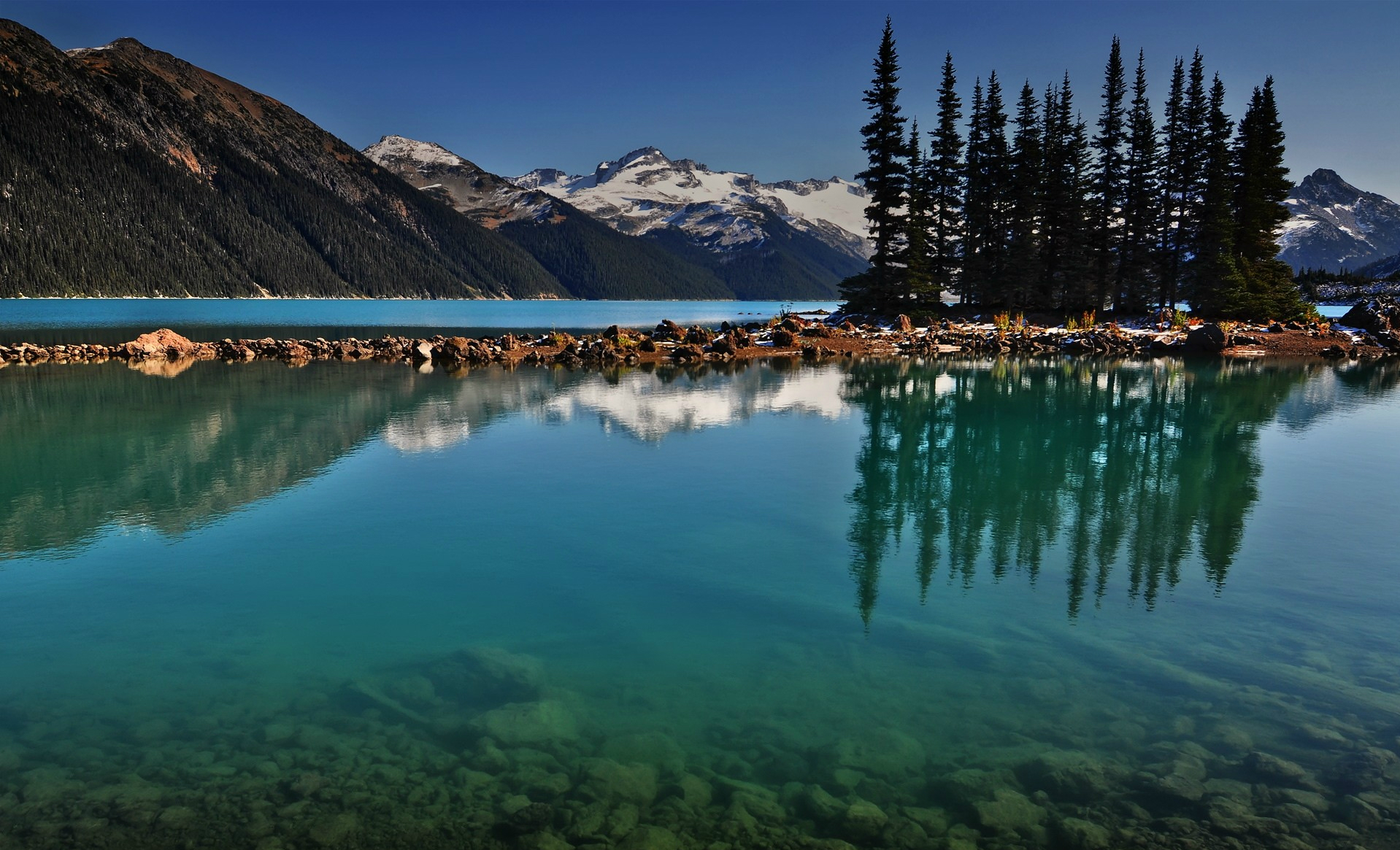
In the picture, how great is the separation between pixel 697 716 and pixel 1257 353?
54.9 metres

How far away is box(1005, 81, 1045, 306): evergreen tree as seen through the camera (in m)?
59.2

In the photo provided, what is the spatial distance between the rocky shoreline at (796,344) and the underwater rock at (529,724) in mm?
35916

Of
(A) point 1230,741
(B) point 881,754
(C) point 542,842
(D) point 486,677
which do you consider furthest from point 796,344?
(C) point 542,842

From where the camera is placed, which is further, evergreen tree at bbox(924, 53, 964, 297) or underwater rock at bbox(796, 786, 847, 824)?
evergreen tree at bbox(924, 53, 964, 297)

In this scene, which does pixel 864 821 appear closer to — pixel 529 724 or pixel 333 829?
pixel 529 724

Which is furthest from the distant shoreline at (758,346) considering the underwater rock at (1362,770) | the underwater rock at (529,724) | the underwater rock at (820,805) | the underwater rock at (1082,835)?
the underwater rock at (1082,835)

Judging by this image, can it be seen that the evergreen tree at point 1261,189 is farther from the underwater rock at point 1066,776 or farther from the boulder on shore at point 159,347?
the boulder on shore at point 159,347

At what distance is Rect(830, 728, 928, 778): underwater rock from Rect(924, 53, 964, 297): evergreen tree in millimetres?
58956

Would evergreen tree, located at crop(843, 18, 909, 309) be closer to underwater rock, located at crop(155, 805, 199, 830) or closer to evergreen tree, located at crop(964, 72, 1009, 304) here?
evergreen tree, located at crop(964, 72, 1009, 304)

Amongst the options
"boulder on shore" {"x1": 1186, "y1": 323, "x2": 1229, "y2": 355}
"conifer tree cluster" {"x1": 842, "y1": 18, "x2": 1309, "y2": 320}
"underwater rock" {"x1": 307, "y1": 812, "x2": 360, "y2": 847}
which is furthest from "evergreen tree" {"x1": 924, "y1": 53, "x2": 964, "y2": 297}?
"underwater rock" {"x1": 307, "y1": 812, "x2": 360, "y2": 847}

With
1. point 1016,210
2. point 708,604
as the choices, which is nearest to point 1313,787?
point 708,604

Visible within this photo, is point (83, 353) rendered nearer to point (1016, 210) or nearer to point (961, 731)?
point (961, 731)

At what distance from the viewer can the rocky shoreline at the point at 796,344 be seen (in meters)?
43.8

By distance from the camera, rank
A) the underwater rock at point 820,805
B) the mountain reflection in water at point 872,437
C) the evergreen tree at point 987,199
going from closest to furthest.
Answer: the underwater rock at point 820,805
the mountain reflection in water at point 872,437
the evergreen tree at point 987,199
